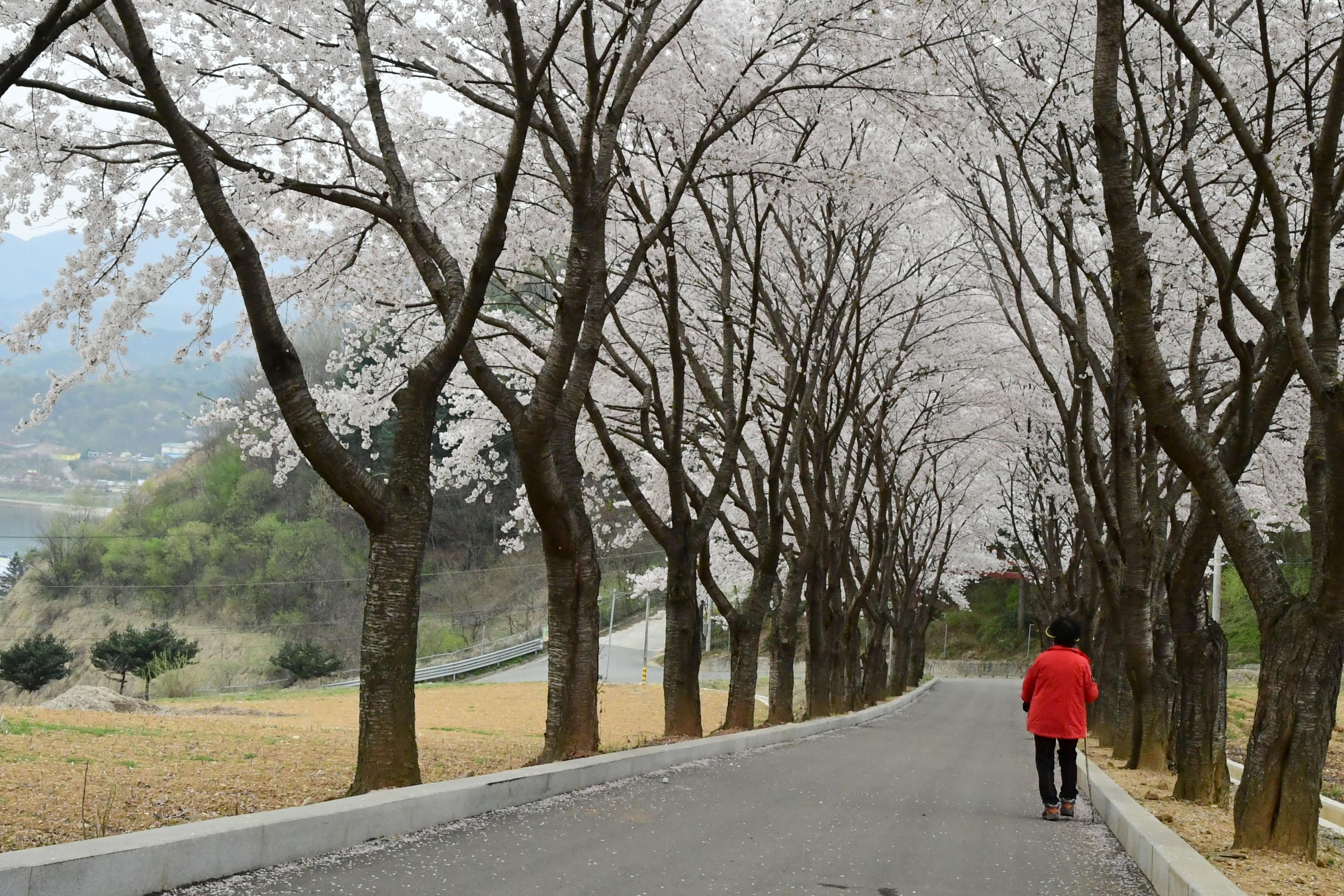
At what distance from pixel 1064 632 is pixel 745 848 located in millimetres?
4148

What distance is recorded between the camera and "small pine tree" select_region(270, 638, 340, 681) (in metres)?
53.2

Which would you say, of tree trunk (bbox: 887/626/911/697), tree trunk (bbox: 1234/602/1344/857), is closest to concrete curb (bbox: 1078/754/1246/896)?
tree trunk (bbox: 1234/602/1344/857)

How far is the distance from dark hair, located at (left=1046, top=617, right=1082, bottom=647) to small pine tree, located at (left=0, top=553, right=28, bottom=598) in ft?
291

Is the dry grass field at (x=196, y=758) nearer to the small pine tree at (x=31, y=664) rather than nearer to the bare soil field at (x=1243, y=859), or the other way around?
the bare soil field at (x=1243, y=859)

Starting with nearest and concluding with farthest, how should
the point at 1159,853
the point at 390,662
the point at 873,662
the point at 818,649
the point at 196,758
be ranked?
the point at 1159,853
the point at 390,662
the point at 196,758
the point at 818,649
the point at 873,662

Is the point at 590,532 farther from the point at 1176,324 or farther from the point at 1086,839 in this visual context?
the point at 1176,324

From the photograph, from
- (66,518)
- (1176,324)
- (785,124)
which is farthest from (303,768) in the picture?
(66,518)

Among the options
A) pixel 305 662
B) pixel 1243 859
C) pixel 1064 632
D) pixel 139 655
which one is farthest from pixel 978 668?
pixel 1243 859

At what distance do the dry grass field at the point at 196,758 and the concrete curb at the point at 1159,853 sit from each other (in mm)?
5308

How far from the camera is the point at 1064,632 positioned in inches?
391

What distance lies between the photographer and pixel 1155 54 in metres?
11.4

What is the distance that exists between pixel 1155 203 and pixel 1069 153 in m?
1.25

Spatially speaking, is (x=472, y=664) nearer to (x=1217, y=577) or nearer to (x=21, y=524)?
(x=1217, y=577)

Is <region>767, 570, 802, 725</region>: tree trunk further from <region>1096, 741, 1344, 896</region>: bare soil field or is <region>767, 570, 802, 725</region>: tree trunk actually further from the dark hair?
the dark hair
